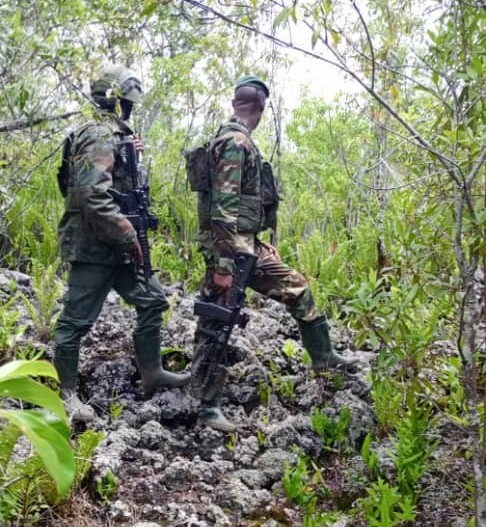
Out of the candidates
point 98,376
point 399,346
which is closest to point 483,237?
point 399,346

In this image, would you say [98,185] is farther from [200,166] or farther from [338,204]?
[338,204]

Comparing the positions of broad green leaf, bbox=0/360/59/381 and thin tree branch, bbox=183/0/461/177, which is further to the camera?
thin tree branch, bbox=183/0/461/177

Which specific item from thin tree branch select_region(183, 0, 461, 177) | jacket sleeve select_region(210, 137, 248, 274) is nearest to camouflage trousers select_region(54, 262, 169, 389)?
jacket sleeve select_region(210, 137, 248, 274)

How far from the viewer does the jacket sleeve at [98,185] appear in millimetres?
3977

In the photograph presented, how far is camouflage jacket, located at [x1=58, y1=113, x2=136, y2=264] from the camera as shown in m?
3.98

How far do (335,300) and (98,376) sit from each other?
2362 mm

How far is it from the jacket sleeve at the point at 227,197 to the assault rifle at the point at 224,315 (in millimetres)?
102

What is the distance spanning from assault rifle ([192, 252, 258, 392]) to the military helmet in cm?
120

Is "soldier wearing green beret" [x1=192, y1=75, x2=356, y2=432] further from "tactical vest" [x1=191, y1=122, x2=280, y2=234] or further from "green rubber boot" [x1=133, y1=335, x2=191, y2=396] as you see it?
"green rubber boot" [x1=133, y1=335, x2=191, y2=396]

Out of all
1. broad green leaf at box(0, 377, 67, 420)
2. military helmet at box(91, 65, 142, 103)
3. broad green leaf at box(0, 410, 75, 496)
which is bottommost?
broad green leaf at box(0, 410, 75, 496)

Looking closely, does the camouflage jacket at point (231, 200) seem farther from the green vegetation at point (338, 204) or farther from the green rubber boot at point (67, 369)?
the green rubber boot at point (67, 369)

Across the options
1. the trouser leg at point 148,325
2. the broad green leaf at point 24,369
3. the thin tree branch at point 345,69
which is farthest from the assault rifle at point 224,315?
the broad green leaf at point 24,369

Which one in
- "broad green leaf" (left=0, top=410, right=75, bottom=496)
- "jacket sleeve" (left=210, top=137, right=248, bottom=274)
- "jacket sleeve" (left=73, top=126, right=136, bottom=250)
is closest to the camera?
"broad green leaf" (left=0, top=410, right=75, bottom=496)

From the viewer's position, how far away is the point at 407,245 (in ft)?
9.75
